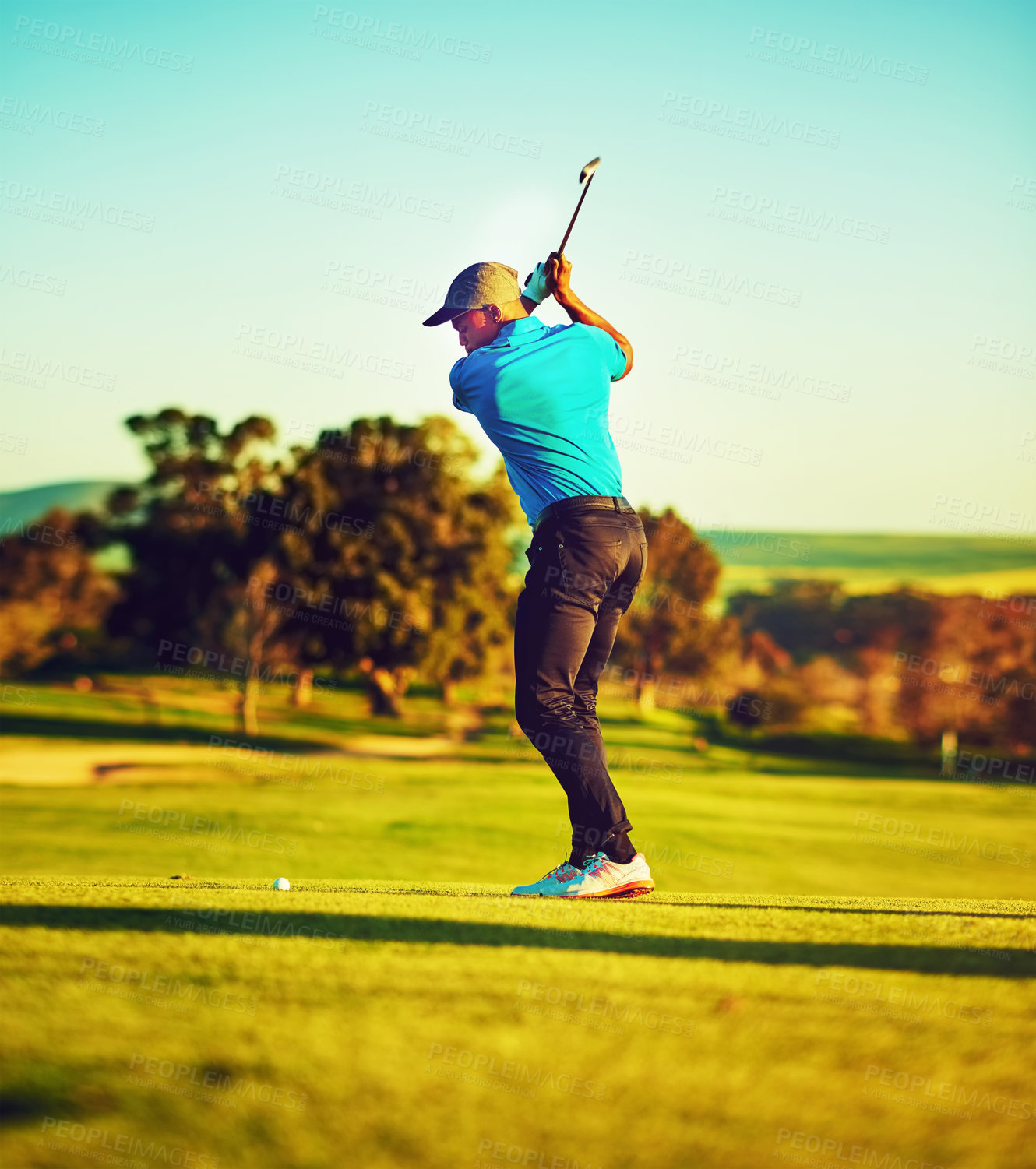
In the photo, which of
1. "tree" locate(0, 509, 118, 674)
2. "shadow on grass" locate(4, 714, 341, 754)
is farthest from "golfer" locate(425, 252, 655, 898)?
"tree" locate(0, 509, 118, 674)

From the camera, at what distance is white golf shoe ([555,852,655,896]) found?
4.60 m

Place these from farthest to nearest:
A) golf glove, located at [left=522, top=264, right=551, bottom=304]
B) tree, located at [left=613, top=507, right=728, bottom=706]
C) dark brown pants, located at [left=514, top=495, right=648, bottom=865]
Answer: tree, located at [left=613, top=507, right=728, bottom=706]
golf glove, located at [left=522, top=264, right=551, bottom=304]
dark brown pants, located at [left=514, top=495, right=648, bottom=865]

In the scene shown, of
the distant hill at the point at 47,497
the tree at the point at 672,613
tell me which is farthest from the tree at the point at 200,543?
the distant hill at the point at 47,497

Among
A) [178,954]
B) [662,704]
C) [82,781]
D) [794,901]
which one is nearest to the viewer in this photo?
[178,954]

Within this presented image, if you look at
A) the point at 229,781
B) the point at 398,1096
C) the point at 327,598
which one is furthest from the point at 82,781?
the point at 398,1096

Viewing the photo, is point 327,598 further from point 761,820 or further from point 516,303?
point 516,303

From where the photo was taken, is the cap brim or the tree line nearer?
the cap brim

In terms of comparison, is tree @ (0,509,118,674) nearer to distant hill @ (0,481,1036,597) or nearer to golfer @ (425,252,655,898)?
distant hill @ (0,481,1036,597)

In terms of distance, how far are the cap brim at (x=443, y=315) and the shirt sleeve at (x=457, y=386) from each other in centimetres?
26

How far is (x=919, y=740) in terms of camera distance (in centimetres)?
5516

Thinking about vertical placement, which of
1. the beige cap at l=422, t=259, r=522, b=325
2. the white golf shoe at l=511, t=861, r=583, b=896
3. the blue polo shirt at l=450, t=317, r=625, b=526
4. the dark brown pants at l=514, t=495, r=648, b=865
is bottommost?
the white golf shoe at l=511, t=861, r=583, b=896

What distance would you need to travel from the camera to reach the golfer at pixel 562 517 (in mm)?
4531

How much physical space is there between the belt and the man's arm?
673mm

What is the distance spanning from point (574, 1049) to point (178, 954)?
1.28 meters
